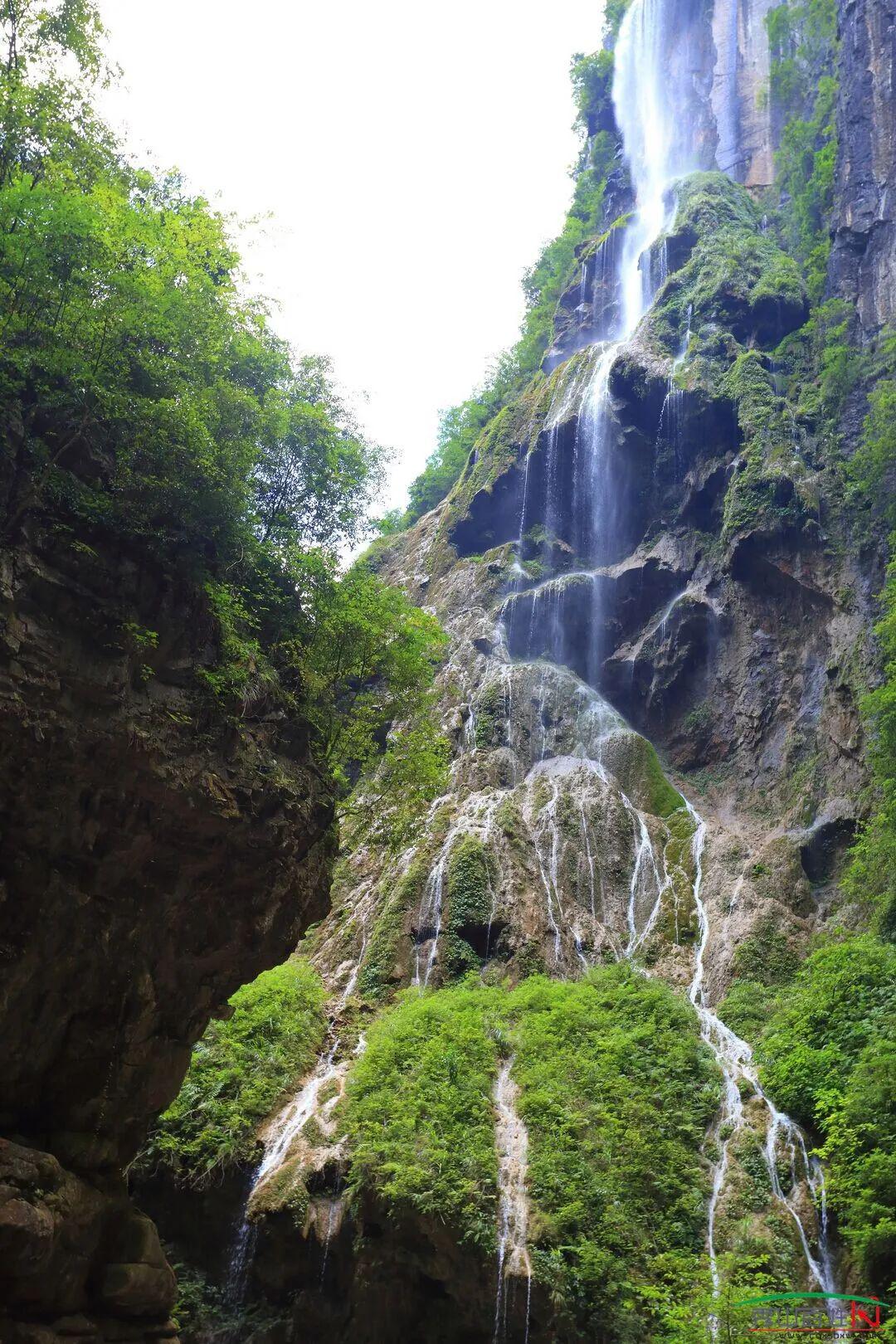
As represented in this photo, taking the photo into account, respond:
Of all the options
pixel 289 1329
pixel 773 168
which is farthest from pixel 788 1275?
pixel 773 168

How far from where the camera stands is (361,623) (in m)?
11.8

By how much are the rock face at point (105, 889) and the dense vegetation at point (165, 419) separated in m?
0.44

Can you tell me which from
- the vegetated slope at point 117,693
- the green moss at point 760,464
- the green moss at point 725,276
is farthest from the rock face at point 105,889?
the green moss at point 725,276

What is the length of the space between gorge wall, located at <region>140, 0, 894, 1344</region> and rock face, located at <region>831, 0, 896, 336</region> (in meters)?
0.13

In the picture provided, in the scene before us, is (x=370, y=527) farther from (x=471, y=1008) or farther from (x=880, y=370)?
(x=880, y=370)

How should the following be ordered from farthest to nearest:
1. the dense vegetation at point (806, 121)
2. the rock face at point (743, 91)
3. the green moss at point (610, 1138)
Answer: the rock face at point (743, 91)
the dense vegetation at point (806, 121)
the green moss at point (610, 1138)

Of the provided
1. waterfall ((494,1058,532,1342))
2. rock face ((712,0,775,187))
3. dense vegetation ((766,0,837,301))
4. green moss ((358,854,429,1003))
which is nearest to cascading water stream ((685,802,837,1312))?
waterfall ((494,1058,532,1342))

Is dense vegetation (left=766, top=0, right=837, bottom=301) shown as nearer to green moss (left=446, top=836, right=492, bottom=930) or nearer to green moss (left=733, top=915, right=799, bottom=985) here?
green moss (left=733, top=915, right=799, bottom=985)

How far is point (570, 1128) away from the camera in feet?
38.6

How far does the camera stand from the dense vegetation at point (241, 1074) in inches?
495

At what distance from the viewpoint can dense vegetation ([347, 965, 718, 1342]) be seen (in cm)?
982

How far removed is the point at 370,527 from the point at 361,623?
2.45 metres

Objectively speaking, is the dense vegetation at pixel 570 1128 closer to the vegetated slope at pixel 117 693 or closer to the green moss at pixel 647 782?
the vegetated slope at pixel 117 693

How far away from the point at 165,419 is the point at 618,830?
15135 mm
